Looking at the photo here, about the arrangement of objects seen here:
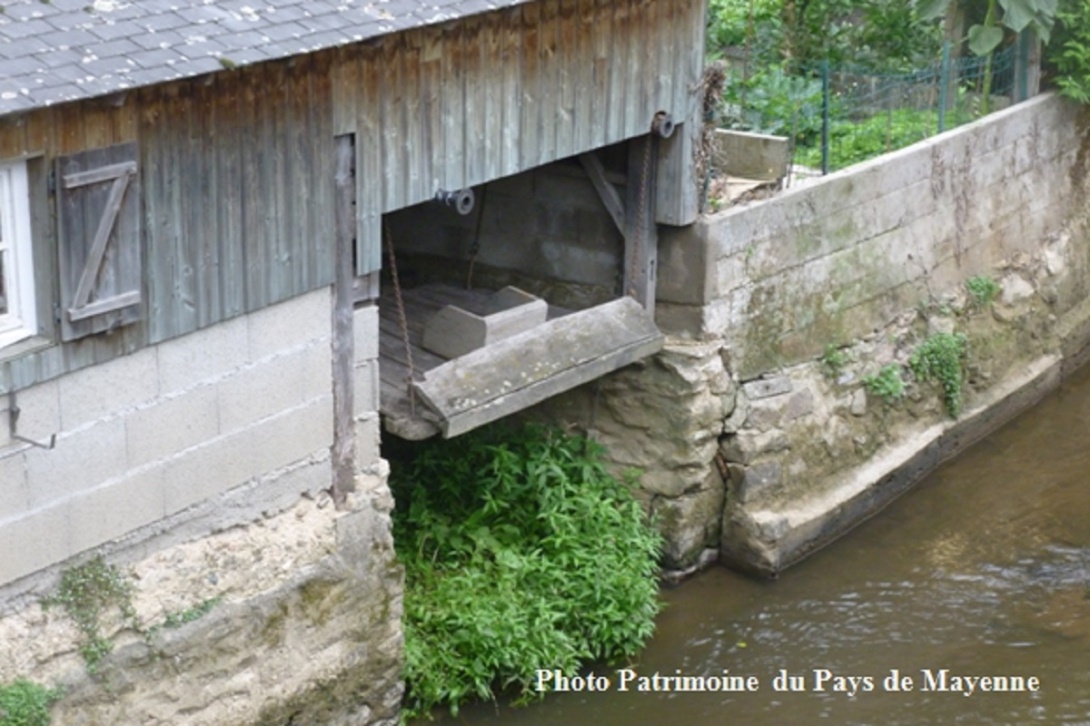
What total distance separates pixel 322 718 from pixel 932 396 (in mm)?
5568

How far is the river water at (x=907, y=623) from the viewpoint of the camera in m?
9.38

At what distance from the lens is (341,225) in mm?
7996

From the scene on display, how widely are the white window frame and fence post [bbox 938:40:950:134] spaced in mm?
7667

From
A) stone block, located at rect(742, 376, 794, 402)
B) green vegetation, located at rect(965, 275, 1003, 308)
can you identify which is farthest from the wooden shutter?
green vegetation, located at rect(965, 275, 1003, 308)

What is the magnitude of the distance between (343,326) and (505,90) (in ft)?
5.10

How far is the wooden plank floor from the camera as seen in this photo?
873 cm

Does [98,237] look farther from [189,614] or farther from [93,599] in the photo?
[189,614]

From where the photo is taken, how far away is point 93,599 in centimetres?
725

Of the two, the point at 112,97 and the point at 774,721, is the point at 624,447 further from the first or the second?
the point at 112,97

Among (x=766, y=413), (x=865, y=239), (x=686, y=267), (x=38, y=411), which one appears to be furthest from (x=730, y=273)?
(x=38, y=411)

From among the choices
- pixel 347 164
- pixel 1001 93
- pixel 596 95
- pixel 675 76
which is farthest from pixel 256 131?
pixel 1001 93

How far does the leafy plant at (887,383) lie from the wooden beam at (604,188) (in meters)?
2.39

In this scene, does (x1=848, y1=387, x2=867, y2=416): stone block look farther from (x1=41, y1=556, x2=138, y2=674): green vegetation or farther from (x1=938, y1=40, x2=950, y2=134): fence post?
(x1=41, y1=556, x2=138, y2=674): green vegetation

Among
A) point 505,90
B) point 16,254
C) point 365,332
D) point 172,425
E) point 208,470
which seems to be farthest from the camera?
point 505,90
